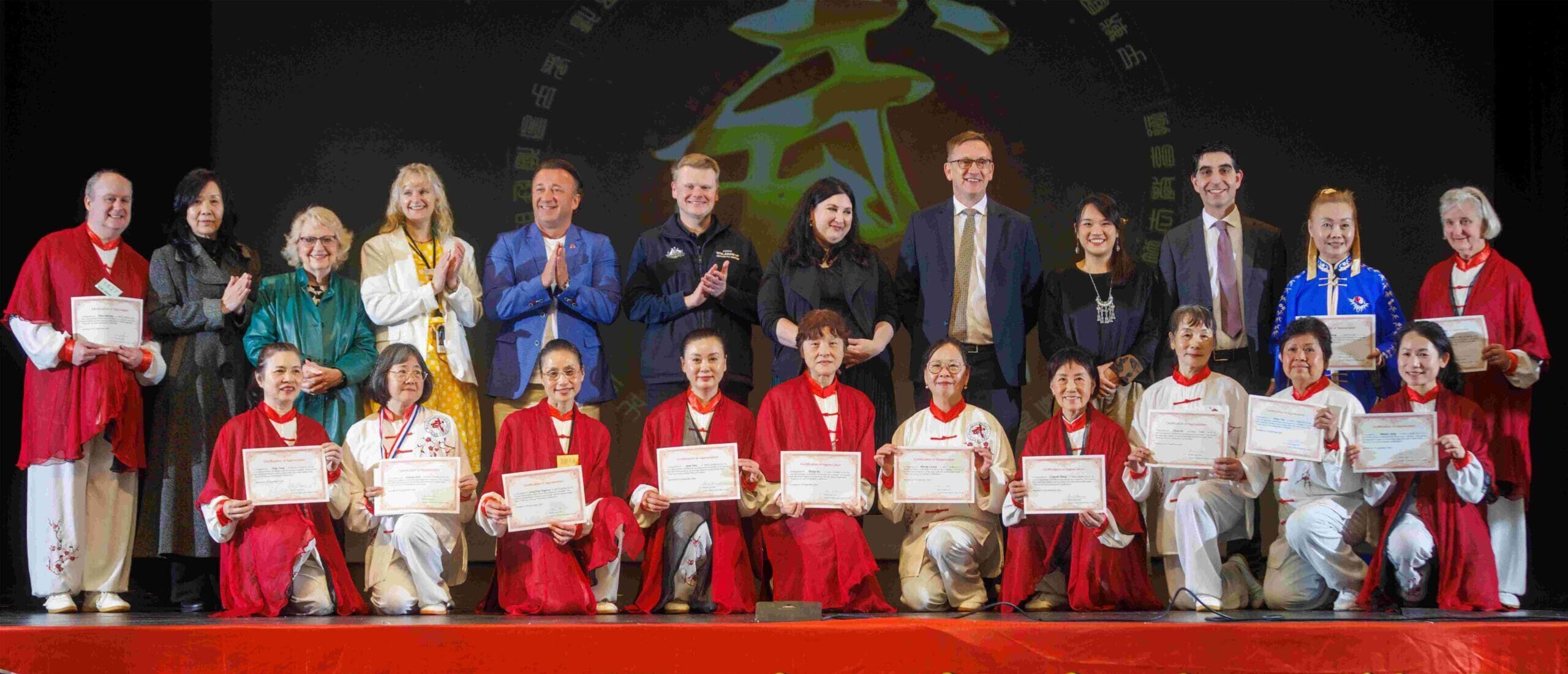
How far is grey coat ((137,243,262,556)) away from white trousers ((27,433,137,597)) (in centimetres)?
9

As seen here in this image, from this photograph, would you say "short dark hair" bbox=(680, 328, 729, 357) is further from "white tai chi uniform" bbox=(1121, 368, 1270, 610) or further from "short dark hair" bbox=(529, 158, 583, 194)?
"white tai chi uniform" bbox=(1121, 368, 1270, 610)

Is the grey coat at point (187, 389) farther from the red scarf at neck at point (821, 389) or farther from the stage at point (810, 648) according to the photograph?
the red scarf at neck at point (821, 389)

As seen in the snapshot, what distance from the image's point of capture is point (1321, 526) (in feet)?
18.5

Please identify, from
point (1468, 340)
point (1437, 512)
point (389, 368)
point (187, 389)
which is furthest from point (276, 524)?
point (1468, 340)

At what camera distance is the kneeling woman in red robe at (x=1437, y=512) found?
560 centimetres

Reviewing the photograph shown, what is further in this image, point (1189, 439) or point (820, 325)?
point (820, 325)

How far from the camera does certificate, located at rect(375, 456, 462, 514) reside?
18.3ft

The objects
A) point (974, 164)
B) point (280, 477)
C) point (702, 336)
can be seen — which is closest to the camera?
point (280, 477)

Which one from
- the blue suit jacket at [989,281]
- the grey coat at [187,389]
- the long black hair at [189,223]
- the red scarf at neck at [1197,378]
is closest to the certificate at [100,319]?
the grey coat at [187,389]

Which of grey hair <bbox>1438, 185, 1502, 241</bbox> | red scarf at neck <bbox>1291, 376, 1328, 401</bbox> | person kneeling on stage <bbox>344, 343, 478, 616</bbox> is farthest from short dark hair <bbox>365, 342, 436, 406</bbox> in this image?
grey hair <bbox>1438, 185, 1502, 241</bbox>

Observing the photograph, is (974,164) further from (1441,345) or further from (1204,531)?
(1441,345)

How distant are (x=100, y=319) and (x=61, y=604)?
112cm

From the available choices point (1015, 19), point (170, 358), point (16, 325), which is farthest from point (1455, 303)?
point (16, 325)

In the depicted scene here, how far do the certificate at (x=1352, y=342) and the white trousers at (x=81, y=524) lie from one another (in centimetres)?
489
